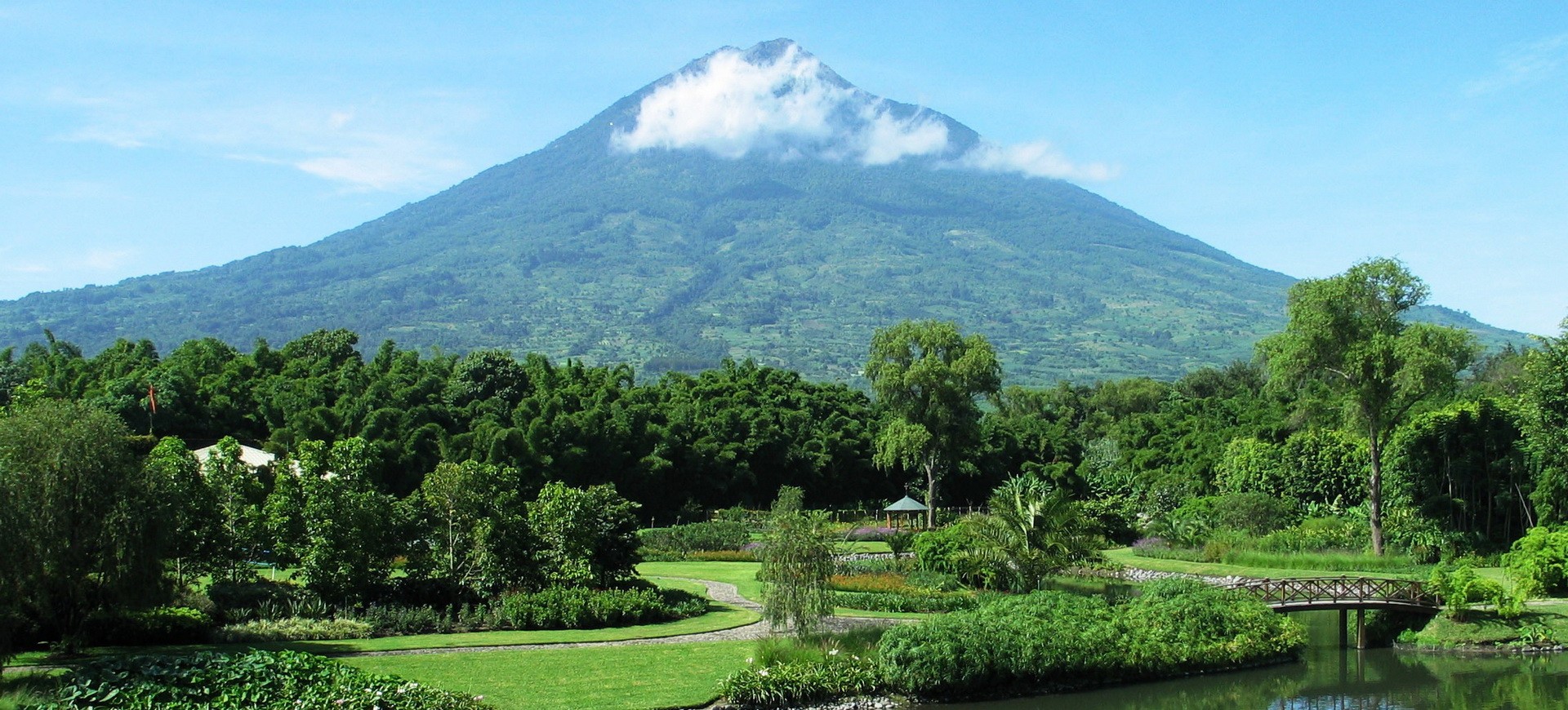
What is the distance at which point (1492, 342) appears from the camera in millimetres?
183500

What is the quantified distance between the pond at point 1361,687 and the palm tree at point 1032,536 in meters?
4.83

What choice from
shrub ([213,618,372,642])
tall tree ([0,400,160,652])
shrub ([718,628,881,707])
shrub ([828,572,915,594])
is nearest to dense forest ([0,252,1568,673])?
tall tree ([0,400,160,652])

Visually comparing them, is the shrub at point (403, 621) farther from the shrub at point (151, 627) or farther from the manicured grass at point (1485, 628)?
the manicured grass at point (1485, 628)

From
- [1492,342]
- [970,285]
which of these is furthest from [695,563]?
[1492,342]

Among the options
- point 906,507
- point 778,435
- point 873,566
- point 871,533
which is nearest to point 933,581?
point 873,566

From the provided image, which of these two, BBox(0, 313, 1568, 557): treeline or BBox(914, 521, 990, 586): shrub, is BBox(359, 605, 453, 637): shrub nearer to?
BBox(0, 313, 1568, 557): treeline

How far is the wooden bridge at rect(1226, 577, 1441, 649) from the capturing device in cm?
2247

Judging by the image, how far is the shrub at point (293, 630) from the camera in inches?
718

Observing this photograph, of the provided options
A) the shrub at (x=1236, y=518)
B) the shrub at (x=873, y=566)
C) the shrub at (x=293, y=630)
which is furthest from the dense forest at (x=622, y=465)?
the shrub at (x=873, y=566)

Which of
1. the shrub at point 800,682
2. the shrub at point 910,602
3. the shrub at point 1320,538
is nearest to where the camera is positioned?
the shrub at point 800,682

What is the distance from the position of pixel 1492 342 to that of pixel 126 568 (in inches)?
8090

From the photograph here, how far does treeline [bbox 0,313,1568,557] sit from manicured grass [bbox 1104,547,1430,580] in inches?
125

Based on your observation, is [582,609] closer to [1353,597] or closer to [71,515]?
[71,515]

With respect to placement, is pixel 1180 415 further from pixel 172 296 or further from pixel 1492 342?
pixel 172 296
